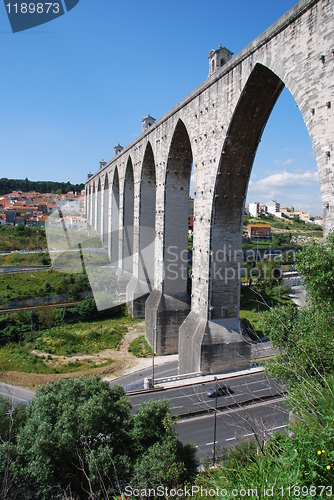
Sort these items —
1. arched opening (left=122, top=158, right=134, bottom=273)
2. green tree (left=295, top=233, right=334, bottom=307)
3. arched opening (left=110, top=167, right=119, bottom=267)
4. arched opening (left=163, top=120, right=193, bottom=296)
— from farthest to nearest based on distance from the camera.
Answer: arched opening (left=110, top=167, right=119, bottom=267)
arched opening (left=122, top=158, right=134, bottom=273)
arched opening (left=163, top=120, right=193, bottom=296)
green tree (left=295, top=233, right=334, bottom=307)

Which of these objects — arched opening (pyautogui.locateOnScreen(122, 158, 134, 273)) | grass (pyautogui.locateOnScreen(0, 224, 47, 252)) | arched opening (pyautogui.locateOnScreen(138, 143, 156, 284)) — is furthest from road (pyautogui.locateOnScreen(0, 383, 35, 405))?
grass (pyautogui.locateOnScreen(0, 224, 47, 252))

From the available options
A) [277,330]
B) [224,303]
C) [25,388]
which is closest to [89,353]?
[25,388]

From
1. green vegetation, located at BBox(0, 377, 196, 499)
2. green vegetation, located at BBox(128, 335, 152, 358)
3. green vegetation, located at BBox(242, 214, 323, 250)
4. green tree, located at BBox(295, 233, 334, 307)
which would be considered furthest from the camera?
green vegetation, located at BBox(242, 214, 323, 250)

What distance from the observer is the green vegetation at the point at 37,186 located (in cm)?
10509

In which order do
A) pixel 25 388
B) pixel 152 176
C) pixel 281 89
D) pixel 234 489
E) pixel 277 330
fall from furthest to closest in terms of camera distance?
1. pixel 152 176
2. pixel 25 388
3. pixel 281 89
4. pixel 277 330
5. pixel 234 489

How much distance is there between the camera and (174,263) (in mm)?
16297

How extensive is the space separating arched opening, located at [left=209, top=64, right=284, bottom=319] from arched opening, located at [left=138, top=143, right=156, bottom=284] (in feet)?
27.1

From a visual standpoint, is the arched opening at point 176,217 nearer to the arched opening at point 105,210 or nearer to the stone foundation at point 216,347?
the stone foundation at point 216,347

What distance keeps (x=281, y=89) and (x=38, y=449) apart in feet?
34.3

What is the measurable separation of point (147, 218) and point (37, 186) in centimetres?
11028

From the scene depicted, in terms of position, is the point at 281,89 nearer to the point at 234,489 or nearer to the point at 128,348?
the point at 234,489

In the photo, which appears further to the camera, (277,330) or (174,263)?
(174,263)

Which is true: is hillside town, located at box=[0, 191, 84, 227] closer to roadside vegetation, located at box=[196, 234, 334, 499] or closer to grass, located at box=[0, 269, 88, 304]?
grass, located at box=[0, 269, 88, 304]

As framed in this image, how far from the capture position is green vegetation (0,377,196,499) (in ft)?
19.4
